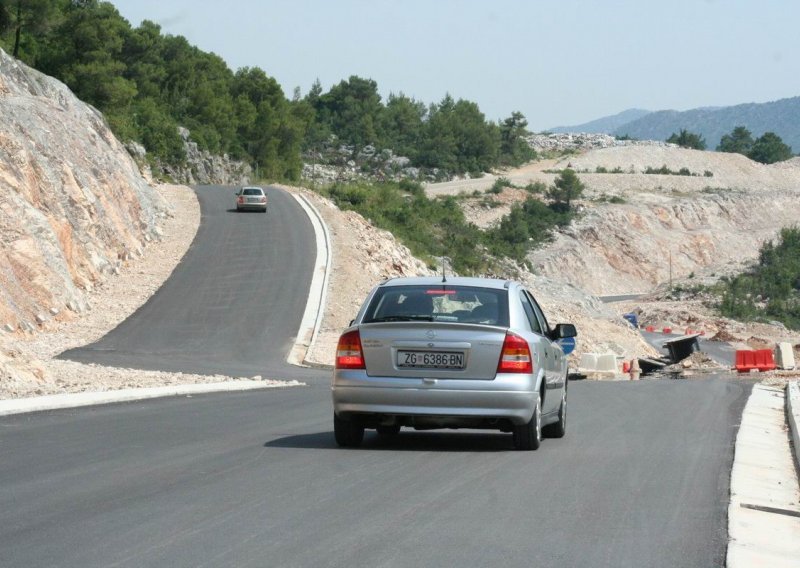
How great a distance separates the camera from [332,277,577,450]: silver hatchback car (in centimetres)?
1220

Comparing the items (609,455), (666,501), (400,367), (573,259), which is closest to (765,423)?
(609,455)

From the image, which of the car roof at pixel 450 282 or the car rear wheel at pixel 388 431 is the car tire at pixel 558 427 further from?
the car roof at pixel 450 282

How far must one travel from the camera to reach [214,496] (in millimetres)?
9320

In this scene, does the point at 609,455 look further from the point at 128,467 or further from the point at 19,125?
the point at 19,125

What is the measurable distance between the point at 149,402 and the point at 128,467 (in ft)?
25.4

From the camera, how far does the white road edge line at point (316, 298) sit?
36.4 meters

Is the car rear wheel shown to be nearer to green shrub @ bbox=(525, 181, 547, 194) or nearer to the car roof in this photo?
the car roof

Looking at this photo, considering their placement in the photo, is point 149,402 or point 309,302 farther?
point 309,302

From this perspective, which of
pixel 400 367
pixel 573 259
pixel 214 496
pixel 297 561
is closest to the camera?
pixel 297 561

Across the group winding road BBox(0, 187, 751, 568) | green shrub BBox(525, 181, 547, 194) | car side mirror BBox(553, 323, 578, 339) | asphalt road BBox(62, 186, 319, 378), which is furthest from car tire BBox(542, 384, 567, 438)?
green shrub BBox(525, 181, 547, 194)

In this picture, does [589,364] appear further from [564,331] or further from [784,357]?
[564,331]

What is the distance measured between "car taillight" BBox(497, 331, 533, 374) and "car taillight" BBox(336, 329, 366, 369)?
1.36 metres

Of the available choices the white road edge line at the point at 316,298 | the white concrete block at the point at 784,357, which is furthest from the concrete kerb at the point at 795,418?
the white concrete block at the point at 784,357

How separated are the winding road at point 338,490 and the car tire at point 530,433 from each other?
14cm
